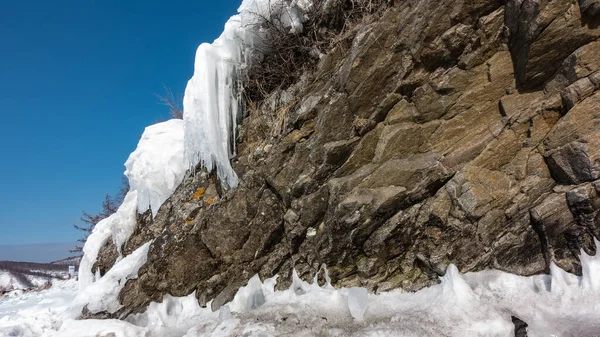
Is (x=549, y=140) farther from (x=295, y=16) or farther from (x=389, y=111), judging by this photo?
(x=295, y=16)

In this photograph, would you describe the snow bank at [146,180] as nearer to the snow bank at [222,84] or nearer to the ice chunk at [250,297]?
the snow bank at [222,84]

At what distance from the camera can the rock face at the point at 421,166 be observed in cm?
290

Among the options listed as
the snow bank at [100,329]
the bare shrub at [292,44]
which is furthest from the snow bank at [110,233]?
the bare shrub at [292,44]

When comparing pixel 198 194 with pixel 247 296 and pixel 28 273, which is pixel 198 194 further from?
pixel 28 273

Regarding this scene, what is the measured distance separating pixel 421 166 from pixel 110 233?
5.95 m

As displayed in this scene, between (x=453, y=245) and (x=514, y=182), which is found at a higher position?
(x=514, y=182)

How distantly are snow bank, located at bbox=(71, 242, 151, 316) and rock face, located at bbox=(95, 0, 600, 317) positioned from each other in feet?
0.52

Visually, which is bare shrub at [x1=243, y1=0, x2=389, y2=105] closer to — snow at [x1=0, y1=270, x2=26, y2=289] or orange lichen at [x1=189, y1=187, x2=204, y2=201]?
orange lichen at [x1=189, y1=187, x2=204, y2=201]

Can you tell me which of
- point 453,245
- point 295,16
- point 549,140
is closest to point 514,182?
point 549,140

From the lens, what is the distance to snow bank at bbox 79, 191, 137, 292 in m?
5.58

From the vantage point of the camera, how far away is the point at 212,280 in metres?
4.18

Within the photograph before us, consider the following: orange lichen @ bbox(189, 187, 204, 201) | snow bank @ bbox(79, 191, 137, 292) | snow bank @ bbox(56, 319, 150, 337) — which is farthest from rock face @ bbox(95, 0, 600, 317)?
snow bank @ bbox(79, 191, 137, 292)

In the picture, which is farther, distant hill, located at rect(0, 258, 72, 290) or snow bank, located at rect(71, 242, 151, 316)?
distant hill, located at rect(0, 258, 72, 290)

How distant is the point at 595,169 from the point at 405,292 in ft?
6.60
